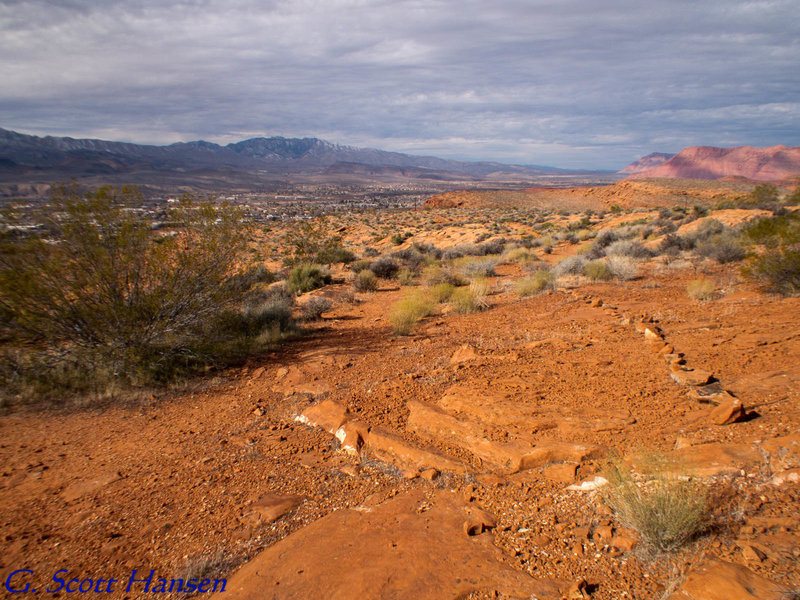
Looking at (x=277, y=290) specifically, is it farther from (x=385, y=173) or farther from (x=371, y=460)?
(x=385, y=173)

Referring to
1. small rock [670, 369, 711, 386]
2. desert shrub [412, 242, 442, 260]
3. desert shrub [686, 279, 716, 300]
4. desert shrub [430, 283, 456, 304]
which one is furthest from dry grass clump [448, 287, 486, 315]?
desert shrub [412, 242, 442, 260]

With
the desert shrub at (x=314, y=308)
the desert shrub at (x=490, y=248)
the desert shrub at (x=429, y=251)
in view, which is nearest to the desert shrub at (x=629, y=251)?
the desert shrub at (x=490, y=248)

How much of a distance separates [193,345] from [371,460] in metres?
4.39

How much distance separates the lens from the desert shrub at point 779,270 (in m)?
7.93

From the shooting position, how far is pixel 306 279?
14.3m

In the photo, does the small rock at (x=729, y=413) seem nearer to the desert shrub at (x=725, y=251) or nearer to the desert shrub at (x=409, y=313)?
the desert shrub at (x=409, y=313)

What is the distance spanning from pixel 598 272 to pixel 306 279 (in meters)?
9.21

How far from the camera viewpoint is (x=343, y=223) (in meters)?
41.0

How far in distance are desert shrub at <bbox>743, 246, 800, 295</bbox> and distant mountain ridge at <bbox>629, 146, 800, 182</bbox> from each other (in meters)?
96.7

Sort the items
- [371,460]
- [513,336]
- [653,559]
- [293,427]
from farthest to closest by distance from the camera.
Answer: [513,336] < [293,427] < [371,460] < [653,559]

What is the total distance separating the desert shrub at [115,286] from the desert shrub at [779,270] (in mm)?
10388

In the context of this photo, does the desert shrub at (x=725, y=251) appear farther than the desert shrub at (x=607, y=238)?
No

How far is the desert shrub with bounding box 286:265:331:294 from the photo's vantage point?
13.9 m

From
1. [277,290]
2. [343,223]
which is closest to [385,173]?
[343,223]
